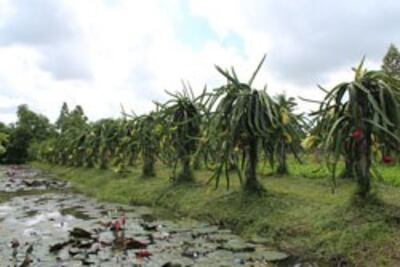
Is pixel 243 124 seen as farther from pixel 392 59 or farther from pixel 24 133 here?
pixel 24 133

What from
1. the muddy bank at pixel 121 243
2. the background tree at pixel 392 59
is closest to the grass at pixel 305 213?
the muddy bank at pixel 121 243

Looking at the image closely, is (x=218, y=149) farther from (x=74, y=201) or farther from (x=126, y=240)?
(x=74, y=201)

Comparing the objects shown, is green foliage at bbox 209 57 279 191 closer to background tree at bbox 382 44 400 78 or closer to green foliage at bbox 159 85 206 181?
green foliage at bbox 159 85 206 181

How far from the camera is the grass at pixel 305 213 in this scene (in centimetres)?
741

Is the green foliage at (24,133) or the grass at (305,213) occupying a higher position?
the green foliage at (24,133)

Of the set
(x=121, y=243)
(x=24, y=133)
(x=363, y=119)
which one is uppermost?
(x=24, y=133)

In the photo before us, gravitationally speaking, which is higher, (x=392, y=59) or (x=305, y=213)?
(x=392, y=59)

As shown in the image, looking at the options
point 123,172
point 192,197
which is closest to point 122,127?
point 123,172

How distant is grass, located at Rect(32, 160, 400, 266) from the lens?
24.3 ft

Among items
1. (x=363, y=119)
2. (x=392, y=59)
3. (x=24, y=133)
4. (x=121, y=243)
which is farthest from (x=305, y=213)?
(x=24, y=133)

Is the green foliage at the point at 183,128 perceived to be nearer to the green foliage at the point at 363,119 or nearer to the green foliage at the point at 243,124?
the green foliage at the point at 243,124

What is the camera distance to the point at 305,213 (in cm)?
924

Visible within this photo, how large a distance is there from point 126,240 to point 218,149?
13.5ft

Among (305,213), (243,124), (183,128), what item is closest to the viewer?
(305,213)
